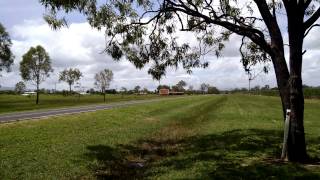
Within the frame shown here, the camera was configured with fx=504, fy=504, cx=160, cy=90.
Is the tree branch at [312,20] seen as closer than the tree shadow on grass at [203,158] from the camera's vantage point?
No

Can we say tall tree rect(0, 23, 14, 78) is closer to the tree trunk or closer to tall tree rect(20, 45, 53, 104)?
tall tree rect(20, 45, 53, 104)

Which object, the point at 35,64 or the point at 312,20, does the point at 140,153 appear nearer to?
the point at 312,20

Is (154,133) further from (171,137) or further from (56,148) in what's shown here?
(56,148)

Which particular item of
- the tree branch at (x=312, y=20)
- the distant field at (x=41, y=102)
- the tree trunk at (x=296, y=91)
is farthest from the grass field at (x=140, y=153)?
the distant field at (x=41, y=102)

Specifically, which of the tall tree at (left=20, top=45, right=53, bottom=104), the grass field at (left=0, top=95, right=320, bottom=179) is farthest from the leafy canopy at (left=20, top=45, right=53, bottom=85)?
the grass field at (left=0, top=95, right=320, bottom=179)

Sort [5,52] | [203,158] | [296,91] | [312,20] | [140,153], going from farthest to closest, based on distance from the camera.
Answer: [5,52], [140,153], [203,158], [312,20], [296,91]

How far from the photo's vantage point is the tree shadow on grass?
1269 cm

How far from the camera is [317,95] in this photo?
102m

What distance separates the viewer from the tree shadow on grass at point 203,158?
1269 cm

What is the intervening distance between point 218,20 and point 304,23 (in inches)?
107

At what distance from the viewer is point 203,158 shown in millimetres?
15578

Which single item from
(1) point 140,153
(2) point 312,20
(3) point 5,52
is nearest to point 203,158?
(1) point 140,153

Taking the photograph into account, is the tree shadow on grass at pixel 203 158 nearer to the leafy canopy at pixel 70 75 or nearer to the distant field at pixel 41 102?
the distant field at pixel 41 102

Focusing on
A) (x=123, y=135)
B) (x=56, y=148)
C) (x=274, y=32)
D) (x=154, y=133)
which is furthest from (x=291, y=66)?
(x=154, y=133)
